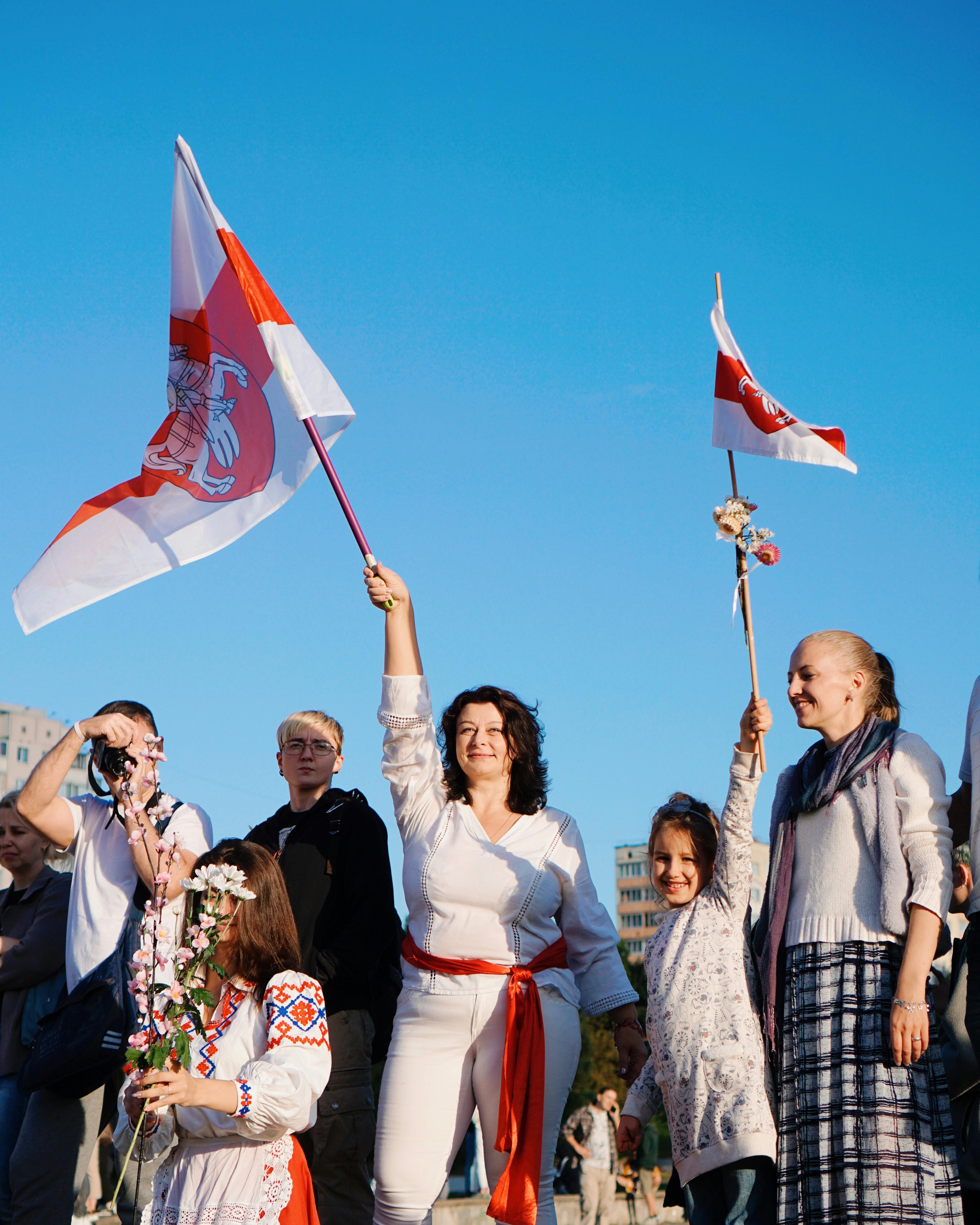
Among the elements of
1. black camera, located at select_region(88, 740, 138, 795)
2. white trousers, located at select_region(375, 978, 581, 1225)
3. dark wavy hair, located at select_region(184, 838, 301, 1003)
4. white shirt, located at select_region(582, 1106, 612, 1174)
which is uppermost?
white shirt, located at select_region(582, 1106, 612, 1174)

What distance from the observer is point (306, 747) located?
5961 mm

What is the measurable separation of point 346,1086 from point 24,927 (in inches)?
71.2

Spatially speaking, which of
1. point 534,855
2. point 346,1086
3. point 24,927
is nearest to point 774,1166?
point 534,855

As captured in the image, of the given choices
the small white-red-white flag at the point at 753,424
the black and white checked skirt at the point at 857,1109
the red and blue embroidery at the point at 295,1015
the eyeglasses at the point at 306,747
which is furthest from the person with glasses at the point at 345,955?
the small white-red-white flag at the point at 753,424

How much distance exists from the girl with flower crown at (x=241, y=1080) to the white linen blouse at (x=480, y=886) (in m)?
0.65

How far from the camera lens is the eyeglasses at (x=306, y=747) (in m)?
5.96

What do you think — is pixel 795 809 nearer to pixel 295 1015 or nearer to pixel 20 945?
pixel 295 1015

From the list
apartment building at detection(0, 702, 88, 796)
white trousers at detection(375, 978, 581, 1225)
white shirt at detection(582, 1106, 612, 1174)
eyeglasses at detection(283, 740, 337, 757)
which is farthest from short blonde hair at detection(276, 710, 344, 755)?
apartment building at detection(0, 702, 88, 796)

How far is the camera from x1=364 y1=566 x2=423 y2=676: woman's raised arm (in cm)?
504

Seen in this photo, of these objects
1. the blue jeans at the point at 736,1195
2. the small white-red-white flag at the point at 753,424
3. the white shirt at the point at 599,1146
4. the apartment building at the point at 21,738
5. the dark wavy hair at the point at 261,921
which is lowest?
the blue jeans at the point at 736,1195

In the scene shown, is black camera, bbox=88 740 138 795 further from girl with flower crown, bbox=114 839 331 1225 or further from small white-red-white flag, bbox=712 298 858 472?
small white-red-white flag, bbox=712 298 858 472

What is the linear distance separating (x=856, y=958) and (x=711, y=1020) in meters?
0.55

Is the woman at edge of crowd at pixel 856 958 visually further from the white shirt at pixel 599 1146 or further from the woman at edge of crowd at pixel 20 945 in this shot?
the white shirt at pixel 599 1146

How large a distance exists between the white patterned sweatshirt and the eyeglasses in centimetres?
173
